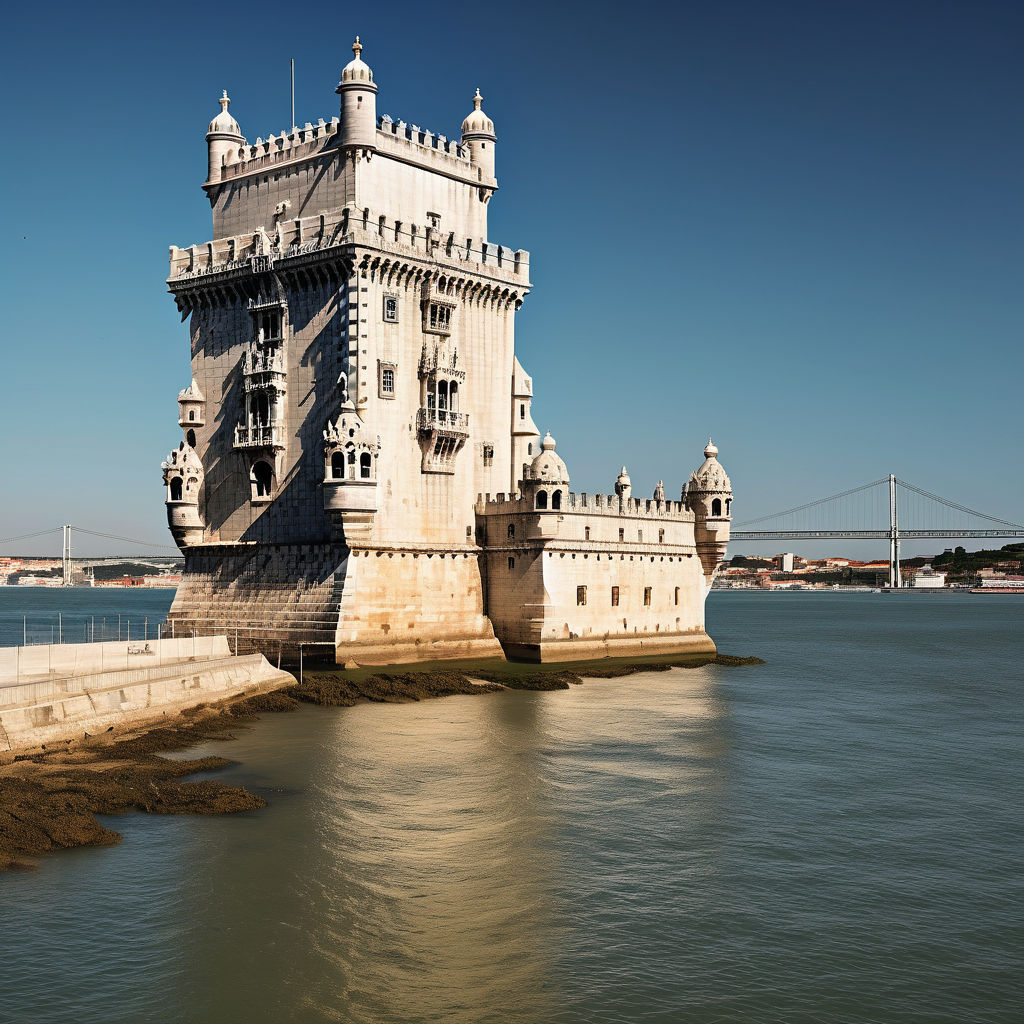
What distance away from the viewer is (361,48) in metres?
50.8

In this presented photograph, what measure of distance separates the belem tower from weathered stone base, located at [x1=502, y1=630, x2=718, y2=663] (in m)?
0.16

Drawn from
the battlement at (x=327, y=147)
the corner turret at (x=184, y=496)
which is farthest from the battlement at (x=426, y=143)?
the corner turret at (x=184, y=496)

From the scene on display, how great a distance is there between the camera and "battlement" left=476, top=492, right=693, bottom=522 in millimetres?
53500

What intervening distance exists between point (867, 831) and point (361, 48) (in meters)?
41.6

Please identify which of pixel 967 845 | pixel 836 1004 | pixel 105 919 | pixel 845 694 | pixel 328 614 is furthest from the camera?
pixel 845 694

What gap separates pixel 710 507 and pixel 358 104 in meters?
30.3

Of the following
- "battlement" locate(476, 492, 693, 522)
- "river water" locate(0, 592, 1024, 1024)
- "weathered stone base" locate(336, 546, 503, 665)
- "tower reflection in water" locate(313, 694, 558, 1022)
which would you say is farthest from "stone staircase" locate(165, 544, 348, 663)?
"tower reflection in water" locate(313, 694, 558, 1022)

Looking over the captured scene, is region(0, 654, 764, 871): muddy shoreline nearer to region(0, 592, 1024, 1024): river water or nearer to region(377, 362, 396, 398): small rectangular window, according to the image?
region(0, 592, 1024, 1024): river water

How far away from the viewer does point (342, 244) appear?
49281mm

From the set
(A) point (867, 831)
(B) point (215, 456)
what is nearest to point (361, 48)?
A: (B) point (215, 456)

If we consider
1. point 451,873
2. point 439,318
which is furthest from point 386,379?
point 451,873

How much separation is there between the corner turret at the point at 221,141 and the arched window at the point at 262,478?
52.5ft

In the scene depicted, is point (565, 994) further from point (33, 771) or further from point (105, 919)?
point (33, 771)

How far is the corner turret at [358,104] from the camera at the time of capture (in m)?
50.0
